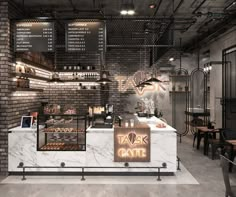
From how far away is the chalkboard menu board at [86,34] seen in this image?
16.1 feet

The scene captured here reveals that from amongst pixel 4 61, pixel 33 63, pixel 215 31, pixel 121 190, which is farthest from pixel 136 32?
pixel 121 190

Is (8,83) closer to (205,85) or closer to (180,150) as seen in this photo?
(180,150)

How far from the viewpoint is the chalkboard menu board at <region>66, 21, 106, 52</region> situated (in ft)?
16.1

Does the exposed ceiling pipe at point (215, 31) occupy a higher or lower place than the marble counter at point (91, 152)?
higher

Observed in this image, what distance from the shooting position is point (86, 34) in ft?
16.2

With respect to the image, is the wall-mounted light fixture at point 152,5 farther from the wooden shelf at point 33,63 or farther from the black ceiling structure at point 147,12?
the wooden shelf at point 33,63

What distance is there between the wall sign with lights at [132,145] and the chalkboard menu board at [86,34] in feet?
6.10

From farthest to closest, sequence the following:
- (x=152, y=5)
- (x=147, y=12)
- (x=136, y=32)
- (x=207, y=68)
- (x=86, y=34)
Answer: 1. (x=207, y=68)
2. (x=136, y=32)
3. (x=147, y=12)
4. (x=152, y=5)
5. (x=86, y=34)

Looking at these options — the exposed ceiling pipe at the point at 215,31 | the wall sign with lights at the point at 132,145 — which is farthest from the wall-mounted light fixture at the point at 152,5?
the wall sign with lights at the point at 132,145

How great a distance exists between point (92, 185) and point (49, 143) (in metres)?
1.57

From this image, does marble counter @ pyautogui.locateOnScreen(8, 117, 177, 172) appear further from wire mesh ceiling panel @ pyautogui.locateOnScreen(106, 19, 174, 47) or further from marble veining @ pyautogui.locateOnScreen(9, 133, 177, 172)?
wire mesh ceiling panel @ pyautogui.locateOnScreen(106, 19, 174, 47)

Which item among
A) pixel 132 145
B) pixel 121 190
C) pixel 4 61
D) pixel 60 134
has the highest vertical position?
pixel 4 61

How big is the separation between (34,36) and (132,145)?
306 centimetres

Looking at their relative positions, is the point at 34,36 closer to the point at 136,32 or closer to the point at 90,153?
the point at 90,153
